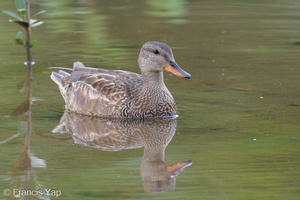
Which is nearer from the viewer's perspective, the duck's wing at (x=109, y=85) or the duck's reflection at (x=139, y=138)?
the duck's reflection at (x=139, y=138)

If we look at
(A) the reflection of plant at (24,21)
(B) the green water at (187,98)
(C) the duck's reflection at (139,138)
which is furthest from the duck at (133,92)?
(A) the reflection of plant at (24,21)

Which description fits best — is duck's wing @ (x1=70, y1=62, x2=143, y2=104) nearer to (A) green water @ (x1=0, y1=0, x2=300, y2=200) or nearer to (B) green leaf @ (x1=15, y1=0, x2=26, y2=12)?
(A) green water @ (x1=0, y1=0, x2=300, y2=200)

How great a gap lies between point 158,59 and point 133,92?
0.56 meters

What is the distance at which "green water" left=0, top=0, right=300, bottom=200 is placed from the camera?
23.9 ft

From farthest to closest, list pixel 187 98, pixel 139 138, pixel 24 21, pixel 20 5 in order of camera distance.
Result: pixel 24 21 → pixel 20 5 → pixel 187 98 → pixel 139 138

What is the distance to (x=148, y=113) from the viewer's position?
10.2m

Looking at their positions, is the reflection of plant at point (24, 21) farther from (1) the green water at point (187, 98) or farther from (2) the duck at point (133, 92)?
(2) the duck at point (133, 92)

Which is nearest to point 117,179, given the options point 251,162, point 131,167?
point 131,167

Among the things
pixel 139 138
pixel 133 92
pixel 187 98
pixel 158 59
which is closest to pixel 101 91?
pixel 133 92

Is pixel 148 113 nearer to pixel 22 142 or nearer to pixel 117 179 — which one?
pixel 22 142

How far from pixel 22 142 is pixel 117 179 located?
6.53 feet

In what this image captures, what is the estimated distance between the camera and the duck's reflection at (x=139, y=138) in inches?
298

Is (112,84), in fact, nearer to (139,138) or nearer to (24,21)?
(139,138)

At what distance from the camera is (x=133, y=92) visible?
10391 mm
